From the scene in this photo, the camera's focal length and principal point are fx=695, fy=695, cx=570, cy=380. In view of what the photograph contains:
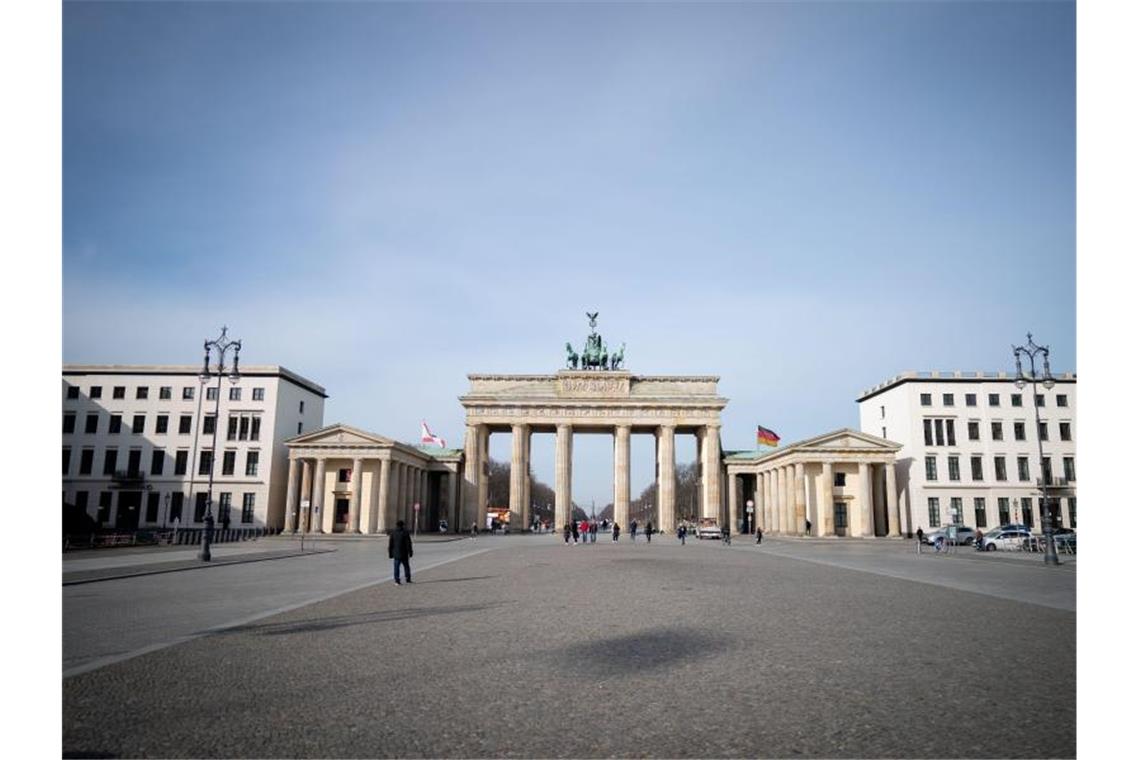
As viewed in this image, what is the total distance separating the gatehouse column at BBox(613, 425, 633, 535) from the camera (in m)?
79.4

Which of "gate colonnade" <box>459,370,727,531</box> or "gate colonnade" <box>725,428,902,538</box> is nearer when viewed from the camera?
"gate colonnade" <box>725,428,902,538</box>

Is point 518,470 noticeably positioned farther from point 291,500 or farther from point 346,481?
point 291,500

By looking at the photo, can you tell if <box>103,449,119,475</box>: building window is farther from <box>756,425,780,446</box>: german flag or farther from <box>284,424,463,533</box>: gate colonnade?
<box>756,425,780,446</box>: german flag

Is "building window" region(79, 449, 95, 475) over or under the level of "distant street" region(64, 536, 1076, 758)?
over

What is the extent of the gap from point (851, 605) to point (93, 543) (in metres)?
43.6

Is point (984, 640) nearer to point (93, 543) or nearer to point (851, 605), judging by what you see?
point (851, 605)

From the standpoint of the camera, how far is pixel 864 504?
229 ft

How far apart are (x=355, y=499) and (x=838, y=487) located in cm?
4994

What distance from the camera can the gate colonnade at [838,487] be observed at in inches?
2761

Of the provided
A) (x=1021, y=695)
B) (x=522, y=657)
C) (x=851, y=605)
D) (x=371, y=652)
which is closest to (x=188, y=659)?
(x=371, y=652)

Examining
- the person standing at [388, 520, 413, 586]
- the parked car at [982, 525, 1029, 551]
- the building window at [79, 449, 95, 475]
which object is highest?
the building window at [79, 449, 95, 475]

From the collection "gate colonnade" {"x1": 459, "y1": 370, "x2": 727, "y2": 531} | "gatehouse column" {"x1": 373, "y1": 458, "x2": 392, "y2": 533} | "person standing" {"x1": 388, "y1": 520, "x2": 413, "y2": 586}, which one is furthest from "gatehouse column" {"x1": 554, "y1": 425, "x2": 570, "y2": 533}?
"person standing" {"x1": 388, "y1": 520, "x2": 413, "y2": 586}

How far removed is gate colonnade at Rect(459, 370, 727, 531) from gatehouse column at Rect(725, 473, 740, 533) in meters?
6.43

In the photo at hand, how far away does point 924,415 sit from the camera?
7206 cm
